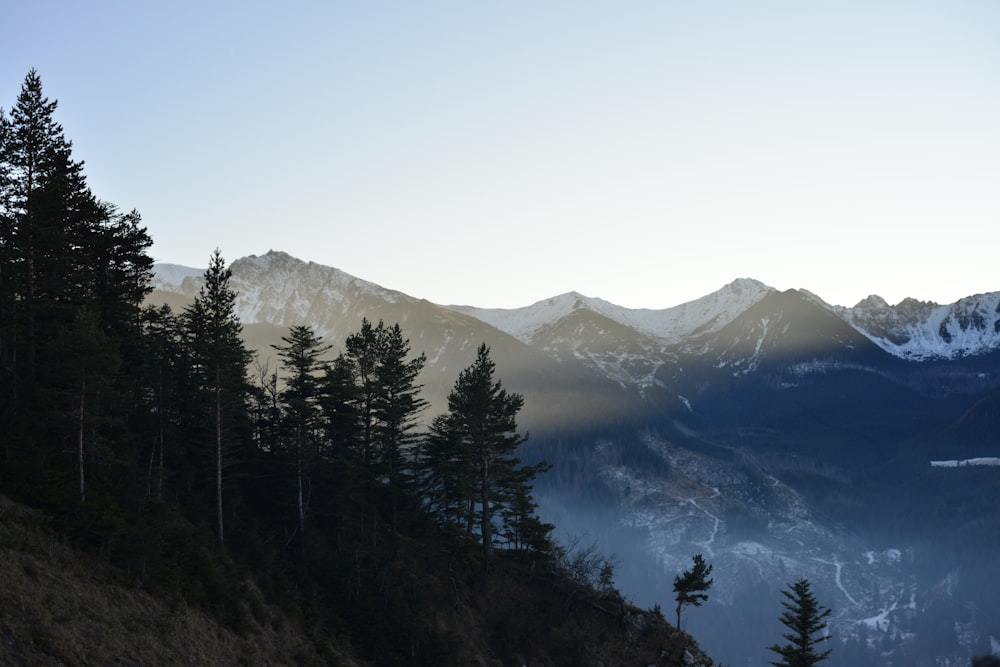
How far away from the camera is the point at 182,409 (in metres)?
54.0

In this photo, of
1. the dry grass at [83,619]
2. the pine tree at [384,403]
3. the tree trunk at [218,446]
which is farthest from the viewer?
the pine tree at [384,403]

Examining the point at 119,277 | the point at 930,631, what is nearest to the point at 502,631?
the point at 119,277

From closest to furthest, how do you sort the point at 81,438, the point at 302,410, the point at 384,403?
the point at 81,438
the point at 302,410
the point at 384,403

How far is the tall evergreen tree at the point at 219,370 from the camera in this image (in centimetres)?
4800

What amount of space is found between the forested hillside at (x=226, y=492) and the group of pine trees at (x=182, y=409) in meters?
0.18

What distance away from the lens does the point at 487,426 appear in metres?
61.5

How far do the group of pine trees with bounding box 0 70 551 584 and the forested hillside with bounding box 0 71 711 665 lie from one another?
7.3 inches

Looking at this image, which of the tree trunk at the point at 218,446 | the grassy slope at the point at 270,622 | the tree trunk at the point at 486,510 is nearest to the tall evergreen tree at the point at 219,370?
the tree trunk at the point at 218,446

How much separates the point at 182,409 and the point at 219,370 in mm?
8322

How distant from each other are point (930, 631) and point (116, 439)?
216m

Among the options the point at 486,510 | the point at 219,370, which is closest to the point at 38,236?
the point at 219,370

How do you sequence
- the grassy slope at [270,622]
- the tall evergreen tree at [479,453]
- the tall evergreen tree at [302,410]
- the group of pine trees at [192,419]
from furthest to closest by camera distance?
the tall evergreen tree at [479,453]
the tall evergreen tree at [302,410]
the group of pine trees at [192,419]
the grassy slope at [270,622]

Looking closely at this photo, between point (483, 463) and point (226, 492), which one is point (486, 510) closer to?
point (483, 463)

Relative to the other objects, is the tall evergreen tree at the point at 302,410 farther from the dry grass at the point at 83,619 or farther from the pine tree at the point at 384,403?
the dry grass at the point at 83,619
